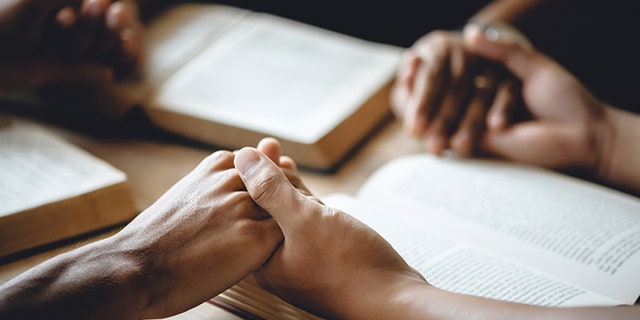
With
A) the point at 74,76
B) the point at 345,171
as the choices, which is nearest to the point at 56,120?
the point at 74,76

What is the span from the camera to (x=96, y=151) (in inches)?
41.8

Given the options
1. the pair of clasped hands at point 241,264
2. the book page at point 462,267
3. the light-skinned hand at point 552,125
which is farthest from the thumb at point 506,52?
the pair of clasped hands at point 241,264

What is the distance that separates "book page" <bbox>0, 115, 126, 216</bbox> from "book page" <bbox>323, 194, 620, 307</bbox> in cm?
35

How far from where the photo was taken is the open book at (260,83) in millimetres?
1047

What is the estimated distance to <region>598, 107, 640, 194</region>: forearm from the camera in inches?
40.4

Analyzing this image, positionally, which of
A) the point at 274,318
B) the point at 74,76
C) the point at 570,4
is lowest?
the point at 274,318

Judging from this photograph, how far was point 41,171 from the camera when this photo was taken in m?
0.90

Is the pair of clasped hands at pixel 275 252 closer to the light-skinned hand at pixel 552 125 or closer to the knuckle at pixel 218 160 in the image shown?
the knuckle at pixel 218 160

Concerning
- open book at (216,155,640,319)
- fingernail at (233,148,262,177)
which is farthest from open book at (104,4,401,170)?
fingernail at (233,148,262,177)

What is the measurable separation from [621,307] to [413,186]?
1.30 feet

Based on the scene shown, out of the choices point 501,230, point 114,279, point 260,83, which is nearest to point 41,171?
point 114,279

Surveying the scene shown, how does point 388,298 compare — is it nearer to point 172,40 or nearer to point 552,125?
point 552,125

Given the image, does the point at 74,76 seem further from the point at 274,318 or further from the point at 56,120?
the point at 274,318

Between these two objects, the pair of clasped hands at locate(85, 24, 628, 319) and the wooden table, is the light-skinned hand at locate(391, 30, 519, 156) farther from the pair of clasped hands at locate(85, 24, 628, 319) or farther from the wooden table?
the pair of clasped hands at locate(85, 24, 628, 319)
